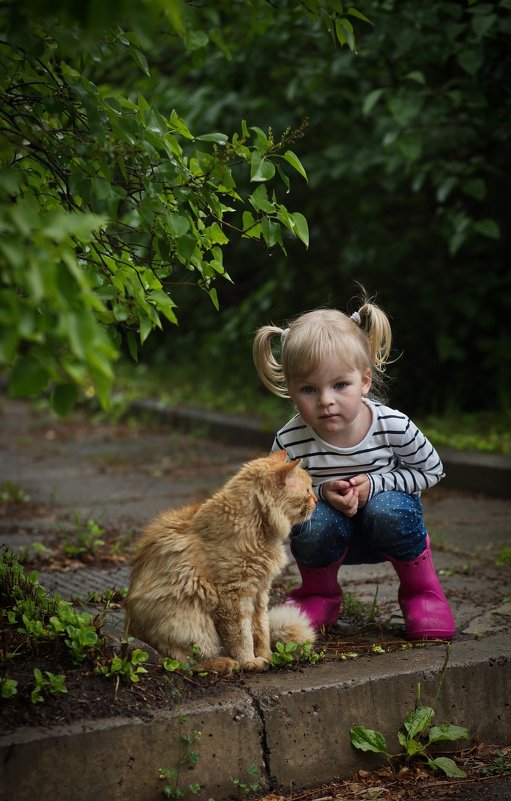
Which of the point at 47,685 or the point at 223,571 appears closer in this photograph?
the point at 47,685

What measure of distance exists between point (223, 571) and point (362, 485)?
0.65 meters

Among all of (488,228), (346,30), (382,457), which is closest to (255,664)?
(382,457)

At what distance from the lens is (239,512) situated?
8.51ft

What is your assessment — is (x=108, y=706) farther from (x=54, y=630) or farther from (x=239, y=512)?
(x=239, y=512)

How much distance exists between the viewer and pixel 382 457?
304 centimetres

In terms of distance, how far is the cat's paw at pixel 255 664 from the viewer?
2539 millimetres

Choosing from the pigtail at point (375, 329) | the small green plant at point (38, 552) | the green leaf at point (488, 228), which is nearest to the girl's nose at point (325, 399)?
the pigtail at point (375, 329)

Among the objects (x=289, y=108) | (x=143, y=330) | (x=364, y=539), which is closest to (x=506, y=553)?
(x=364, y=539)

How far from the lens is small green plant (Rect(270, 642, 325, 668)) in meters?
2.58

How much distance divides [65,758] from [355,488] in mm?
1290

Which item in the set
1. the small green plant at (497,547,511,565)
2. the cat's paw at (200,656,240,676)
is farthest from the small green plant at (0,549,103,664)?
the small green plant at (497,547,511,565)

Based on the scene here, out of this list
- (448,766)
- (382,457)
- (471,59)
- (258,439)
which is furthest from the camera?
(258,439)

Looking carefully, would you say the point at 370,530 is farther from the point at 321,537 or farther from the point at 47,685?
the point at 47,685

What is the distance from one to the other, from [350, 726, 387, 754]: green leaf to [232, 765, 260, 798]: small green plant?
0.30 m
